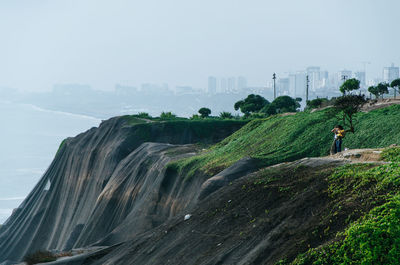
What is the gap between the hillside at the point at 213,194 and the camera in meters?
14.2

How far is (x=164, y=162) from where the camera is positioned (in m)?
36.0

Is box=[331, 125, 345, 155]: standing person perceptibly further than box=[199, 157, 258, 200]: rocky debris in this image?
No

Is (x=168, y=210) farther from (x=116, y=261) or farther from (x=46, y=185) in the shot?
(x=46, y=185)

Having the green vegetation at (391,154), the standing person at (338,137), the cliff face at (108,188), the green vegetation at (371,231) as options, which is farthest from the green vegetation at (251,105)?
the green vegetation at (371,231)

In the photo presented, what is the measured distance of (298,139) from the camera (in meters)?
29.9

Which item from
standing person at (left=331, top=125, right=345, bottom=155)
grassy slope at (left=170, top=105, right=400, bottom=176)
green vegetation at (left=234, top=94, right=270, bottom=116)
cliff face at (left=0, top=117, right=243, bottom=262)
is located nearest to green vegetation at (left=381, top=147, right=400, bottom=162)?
standing person at (left=331, top=125, right=345, bottom=155)

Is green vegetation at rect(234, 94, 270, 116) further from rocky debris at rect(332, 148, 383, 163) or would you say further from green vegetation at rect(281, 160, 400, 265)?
green vegetation at rect(281, 160, 400, 265)

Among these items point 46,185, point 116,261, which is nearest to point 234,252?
point 116,261

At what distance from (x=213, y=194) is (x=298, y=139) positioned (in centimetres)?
975

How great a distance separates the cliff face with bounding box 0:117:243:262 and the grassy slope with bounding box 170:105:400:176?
2475 millimetres

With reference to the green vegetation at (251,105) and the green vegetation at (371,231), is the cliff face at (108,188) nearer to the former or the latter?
the green vegetation at (371,231)

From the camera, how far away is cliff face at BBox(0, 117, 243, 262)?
31.6m

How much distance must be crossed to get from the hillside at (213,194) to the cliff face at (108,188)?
120mm

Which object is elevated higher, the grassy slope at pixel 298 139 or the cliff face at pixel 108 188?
the grassy slope at pixel 298 139
